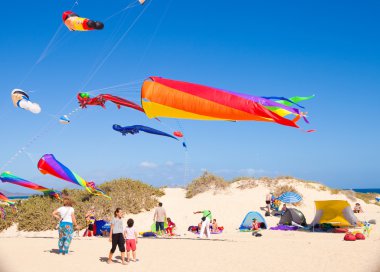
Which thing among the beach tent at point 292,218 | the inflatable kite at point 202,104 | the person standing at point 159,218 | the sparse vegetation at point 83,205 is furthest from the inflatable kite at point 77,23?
the beach tent at point 292,218

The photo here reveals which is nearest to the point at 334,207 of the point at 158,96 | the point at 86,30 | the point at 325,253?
the point at 325,253

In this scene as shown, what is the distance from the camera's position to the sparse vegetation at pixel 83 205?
1953 cm

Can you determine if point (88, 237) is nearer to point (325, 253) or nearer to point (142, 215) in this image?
point (142, 215)

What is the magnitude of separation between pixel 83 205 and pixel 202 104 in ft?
40.6

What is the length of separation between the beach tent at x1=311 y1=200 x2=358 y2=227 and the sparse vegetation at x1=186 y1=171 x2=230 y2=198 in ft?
30.4

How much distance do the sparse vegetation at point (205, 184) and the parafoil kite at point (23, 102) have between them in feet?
45.6

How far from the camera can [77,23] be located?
1236 centimetres

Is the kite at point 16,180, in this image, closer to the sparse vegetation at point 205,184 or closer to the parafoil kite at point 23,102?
the parafoil kite at point 23,102

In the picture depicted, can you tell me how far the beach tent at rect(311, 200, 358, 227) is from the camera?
17234mm

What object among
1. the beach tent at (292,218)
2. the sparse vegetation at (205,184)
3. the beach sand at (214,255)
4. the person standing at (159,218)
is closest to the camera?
the beach sand at (214,255)

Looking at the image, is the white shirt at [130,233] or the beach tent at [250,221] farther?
the beach tent at [250,221]

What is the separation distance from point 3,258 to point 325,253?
8842 mm

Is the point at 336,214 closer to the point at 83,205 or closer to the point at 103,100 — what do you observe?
the point at 103,100

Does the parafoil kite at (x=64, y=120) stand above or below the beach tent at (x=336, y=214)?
above
